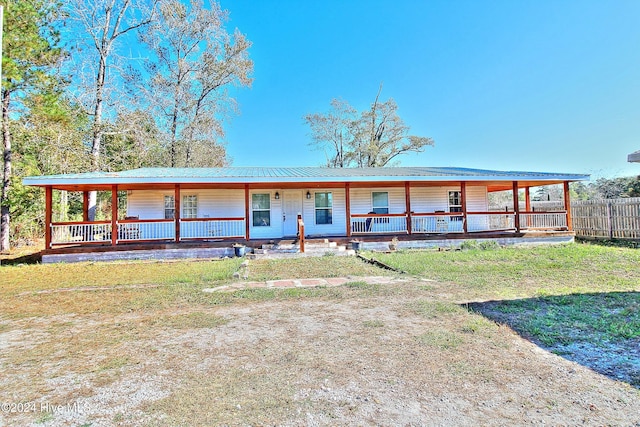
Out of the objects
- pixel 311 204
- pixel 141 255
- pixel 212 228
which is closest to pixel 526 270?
pixel 311 204

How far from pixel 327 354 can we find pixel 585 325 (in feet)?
10.8

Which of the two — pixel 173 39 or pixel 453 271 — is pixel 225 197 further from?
pixel 173 39

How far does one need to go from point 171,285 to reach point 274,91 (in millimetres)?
30133

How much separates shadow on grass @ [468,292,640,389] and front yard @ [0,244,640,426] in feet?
0.09

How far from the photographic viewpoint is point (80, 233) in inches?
470

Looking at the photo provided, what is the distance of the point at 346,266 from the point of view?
923 cm

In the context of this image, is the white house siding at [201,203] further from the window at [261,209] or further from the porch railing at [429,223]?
the porch railing at [429,223]

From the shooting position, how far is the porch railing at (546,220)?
14578mm

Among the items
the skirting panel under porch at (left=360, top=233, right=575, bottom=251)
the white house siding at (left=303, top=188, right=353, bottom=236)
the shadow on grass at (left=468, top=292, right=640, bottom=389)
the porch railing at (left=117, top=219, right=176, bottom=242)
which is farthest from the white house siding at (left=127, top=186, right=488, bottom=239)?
the shadow on grass at (left=468, top=292, right=640, bottom=389)

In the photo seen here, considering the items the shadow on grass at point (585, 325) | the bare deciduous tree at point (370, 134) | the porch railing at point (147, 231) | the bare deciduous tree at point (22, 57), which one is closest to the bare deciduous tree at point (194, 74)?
the bare deciduous tree at point (22, 57)

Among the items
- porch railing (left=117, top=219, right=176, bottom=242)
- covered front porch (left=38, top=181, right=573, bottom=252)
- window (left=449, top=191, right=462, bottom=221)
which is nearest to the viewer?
covered front porch (left=38, top=181, right=573, bottom=252)

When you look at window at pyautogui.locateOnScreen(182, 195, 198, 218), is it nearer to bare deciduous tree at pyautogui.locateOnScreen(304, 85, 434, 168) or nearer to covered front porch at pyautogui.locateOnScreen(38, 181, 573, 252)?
covered front porch at pyautogui.locateOnScreen(38, 181, 573, 252)

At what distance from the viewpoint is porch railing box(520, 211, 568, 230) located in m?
14.6

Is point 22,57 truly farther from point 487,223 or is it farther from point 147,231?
point 487,223
